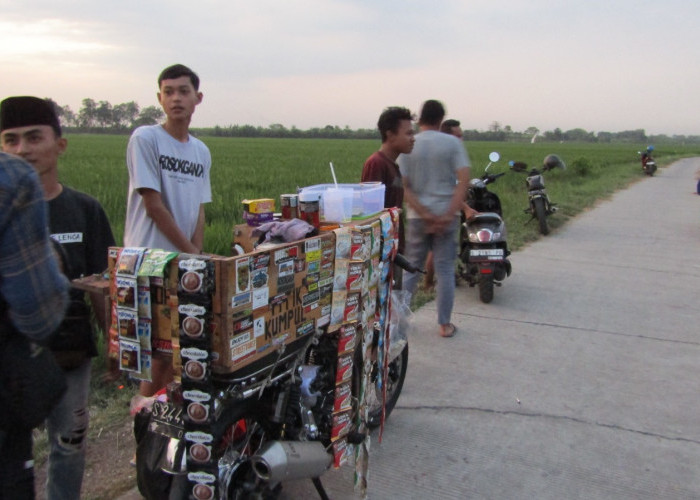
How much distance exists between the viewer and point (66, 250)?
2193 mm

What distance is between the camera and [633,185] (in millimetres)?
21266

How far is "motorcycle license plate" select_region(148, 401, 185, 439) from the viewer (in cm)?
209

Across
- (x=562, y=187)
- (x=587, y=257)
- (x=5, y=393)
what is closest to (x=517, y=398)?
(x=5, y=393)

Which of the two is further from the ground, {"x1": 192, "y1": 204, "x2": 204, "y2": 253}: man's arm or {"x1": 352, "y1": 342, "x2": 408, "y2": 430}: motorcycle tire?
{"x1": 192, "y1": 204, "x2": 204, "y2": 253}: man's arm

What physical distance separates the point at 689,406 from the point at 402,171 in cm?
260

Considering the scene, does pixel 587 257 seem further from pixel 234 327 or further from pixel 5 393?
pixel 5 393

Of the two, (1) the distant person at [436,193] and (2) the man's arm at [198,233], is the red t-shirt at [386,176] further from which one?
→ (2) the man's arm at [198,233]

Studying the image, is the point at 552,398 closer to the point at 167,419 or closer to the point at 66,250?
the point at 167,419

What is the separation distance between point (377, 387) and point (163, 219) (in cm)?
136

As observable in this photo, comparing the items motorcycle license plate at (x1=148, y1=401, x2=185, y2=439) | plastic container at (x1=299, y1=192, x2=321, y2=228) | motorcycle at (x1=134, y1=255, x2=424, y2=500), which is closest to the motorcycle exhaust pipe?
motorcycle at (x1=134, y1=255, x2=424, y2=500)

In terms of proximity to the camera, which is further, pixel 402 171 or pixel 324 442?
pixel 402 171

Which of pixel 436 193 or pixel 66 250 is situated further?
pixel 436 193

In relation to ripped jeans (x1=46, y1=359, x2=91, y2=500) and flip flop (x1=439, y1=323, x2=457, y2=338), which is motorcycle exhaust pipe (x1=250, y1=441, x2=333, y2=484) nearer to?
ripped jeans (x1=46, y1=359, x2=91, y2=500)

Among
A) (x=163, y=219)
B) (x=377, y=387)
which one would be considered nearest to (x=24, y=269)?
(x=163, y=219)
